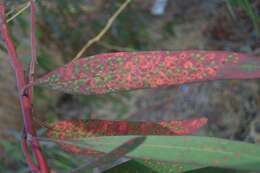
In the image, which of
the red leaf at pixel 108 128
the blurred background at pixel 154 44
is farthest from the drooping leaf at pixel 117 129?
the blurred background at pixel 154 44

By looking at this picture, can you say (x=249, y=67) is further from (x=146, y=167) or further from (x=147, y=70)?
(x=146, y=167)

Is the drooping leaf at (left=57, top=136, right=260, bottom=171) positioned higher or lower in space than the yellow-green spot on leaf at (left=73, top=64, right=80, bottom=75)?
lower

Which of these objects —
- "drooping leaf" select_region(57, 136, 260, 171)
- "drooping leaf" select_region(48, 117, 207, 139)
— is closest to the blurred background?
"drooping leaf" select_region(48, 117, 207, 139)

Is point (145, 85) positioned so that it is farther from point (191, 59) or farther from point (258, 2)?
point (258, 2)

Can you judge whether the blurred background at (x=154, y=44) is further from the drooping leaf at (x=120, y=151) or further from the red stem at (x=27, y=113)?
the drooping leaf at (x=120, y=151)

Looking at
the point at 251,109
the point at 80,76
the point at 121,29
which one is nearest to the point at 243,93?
the point at 251,109

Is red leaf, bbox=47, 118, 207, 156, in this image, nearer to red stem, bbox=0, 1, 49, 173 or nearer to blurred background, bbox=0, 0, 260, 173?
red stem, bbox=0, 1, 49, 173

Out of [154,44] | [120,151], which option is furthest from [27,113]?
[154,44]
